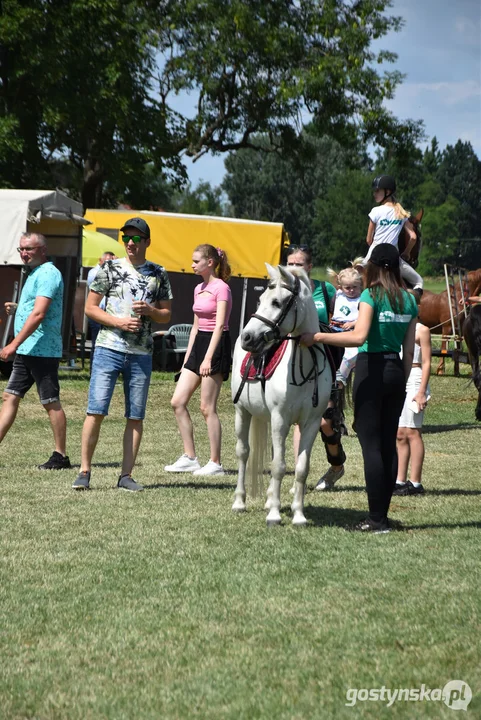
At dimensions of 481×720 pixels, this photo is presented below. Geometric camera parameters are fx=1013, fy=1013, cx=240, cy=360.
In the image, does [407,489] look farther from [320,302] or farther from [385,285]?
[385,285]

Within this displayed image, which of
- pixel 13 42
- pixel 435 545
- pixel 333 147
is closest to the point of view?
pixel 435 545

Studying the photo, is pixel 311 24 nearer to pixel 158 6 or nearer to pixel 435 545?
pixel 158 6

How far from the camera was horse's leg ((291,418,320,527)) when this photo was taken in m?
7.31

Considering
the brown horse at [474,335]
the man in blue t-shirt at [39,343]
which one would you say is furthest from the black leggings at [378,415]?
the brown horse at [474,335]

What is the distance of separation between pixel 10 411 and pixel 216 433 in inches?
77.9

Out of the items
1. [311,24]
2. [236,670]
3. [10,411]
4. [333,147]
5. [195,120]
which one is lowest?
[236,670]

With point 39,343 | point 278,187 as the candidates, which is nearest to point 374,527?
point 39,343

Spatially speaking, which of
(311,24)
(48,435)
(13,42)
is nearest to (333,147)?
(311,24)

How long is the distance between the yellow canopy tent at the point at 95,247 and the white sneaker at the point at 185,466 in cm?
1214

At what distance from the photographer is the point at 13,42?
92.7 feet

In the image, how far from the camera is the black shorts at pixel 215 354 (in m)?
9.59

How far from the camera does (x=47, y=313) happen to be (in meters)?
9.57

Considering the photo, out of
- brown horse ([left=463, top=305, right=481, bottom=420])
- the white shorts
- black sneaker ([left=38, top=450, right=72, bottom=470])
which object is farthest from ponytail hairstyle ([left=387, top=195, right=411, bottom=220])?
brown horse ([left=463, top=305, right=481, bottom=420])

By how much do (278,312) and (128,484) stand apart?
2576 millimetres
